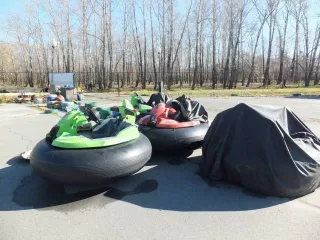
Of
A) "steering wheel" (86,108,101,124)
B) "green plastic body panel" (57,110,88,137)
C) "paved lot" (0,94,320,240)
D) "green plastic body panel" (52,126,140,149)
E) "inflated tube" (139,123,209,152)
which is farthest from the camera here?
"steering wheel" (86,108,101,124)

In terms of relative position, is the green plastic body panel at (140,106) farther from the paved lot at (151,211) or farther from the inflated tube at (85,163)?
the inflated tube at (85,163)

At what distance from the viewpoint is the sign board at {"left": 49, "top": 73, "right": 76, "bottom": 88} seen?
52.3 ft

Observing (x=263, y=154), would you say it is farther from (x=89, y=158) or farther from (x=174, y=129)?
(x=89, y=158)

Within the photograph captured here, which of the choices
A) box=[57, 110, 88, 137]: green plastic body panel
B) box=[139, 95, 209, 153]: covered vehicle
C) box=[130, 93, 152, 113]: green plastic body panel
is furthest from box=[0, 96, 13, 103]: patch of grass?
box=[139, 95, 209, 153]: covered vehicle

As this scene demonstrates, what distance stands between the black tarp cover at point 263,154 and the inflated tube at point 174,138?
0.76 meters

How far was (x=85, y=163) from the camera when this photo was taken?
2.71 m

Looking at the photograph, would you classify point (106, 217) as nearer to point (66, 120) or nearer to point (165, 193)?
point (165, 193)

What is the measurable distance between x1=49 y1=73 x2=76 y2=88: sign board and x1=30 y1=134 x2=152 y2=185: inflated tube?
1367 cm

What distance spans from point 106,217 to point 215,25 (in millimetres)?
26433

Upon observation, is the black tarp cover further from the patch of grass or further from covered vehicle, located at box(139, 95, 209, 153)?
the patch of grass

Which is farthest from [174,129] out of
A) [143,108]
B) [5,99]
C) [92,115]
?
[5,99]

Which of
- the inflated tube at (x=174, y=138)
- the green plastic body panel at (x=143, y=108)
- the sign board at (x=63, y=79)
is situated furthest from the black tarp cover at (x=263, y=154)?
the sign board at (x=63, y=79)

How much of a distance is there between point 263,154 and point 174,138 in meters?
1.51

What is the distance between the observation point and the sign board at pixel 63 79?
1595cm
